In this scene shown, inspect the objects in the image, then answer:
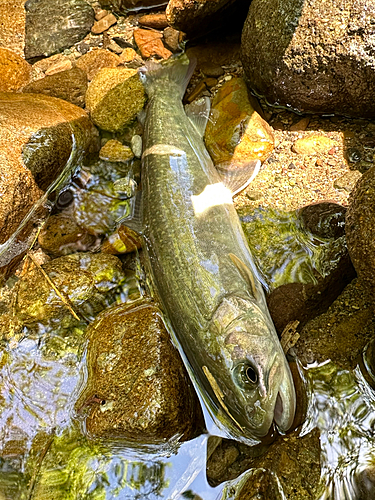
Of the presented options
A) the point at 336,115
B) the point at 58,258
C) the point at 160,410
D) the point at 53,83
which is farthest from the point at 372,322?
the point at 53,83

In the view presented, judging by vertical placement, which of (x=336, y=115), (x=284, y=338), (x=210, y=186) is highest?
(x=336, y=115)

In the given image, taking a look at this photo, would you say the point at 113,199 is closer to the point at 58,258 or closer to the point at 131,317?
the point at 58,258

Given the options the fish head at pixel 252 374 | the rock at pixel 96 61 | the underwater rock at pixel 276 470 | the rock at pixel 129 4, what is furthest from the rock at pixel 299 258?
the rock at pixel 129 4

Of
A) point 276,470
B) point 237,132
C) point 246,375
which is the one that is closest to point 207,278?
point 246,375

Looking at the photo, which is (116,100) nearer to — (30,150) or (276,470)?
(30,150)

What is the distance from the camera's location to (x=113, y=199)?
4828 mm

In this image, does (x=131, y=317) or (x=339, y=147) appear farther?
(x=339, y=147)

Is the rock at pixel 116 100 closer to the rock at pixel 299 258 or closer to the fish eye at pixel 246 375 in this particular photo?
the rock at pixel 299 258

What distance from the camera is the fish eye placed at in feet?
9.48

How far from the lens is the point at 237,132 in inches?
174

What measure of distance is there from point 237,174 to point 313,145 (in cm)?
82

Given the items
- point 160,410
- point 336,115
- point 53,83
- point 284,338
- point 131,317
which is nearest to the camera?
point 160,410

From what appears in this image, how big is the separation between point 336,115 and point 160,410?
3349 millimetres

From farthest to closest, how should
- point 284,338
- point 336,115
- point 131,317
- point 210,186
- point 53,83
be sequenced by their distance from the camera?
point 53,83
point 336,115
point 210,186
point 131,317
point 284,338
